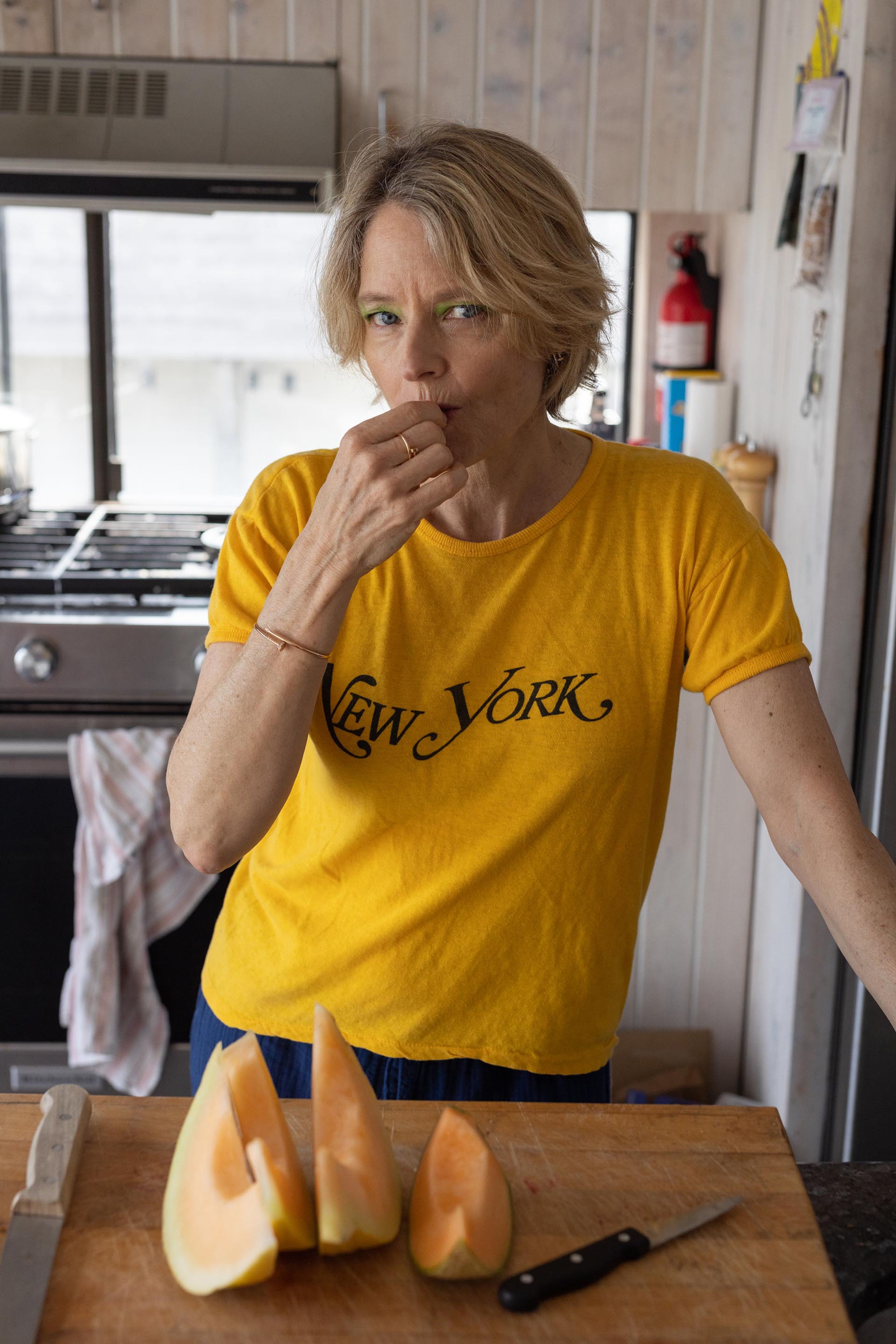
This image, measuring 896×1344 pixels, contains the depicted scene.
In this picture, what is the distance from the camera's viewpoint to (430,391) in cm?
108

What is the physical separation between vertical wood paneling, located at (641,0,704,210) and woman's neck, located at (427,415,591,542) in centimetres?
146

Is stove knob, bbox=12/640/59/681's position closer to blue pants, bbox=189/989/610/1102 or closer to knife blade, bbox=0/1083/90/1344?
blue pants, bbox=189/989/610/1102

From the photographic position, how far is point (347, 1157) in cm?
83

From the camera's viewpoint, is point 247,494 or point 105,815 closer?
point 247,494

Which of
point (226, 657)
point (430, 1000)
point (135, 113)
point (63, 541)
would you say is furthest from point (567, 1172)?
point (135, 113)

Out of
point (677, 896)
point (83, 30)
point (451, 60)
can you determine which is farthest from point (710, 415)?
point (83, 30)

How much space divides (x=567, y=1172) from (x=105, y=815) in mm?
1390

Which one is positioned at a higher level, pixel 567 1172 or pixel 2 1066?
pixel 567 1172

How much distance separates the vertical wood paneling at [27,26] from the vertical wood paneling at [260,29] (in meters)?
0.35

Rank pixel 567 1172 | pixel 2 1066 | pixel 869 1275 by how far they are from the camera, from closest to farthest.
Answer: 1. pixel 567 1172
2. pixel 869 1275
3. pixel 2 1066

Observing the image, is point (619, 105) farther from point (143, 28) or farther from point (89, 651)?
point (89, 651)

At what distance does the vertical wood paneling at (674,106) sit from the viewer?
2369 millimetres

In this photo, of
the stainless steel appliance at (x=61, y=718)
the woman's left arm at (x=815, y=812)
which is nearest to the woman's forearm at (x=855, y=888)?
the woman's left arm at (x=815, y=812)

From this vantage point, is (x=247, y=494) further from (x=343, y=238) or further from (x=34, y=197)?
(x=34, y=197)
